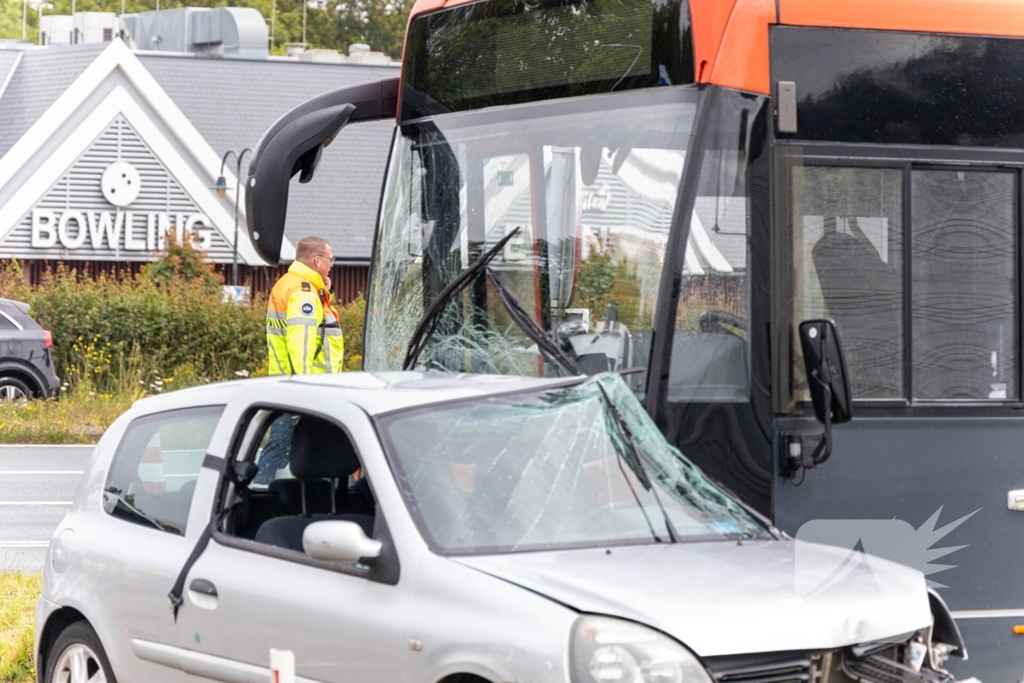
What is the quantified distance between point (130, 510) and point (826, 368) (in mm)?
2603

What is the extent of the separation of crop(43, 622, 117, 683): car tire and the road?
3.54 m

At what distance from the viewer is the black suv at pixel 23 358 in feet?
76.6

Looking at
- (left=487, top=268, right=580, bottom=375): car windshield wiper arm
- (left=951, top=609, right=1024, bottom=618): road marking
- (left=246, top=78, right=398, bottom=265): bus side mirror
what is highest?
(left=246, top=78, right=398, bottom=265): bus side mirror

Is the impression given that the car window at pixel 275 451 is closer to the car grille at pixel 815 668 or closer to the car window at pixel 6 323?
the car grille at pixel 815 668

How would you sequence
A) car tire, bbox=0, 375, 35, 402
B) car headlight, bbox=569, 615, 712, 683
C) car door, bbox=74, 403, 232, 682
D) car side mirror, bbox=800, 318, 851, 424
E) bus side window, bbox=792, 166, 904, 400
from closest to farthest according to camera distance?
1. car headlight, bbox=569, 615, 712, 683
2. car door, bbox=74, 403, 232, 682
3. car side mirror, bbox=800, 318, 851, 424
4. bus side window, bbox=792, 166, 904, 400
5. car tire, bbox=0, 375, 35, 402

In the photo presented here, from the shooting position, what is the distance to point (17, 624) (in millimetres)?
8453

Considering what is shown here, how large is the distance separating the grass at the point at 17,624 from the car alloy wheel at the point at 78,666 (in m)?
1.48

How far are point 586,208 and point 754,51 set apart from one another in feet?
3.35

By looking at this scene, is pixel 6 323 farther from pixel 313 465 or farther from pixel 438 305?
pixel 313 465

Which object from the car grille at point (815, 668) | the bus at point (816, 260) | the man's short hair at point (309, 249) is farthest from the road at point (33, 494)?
the car grille at point (815, 668)

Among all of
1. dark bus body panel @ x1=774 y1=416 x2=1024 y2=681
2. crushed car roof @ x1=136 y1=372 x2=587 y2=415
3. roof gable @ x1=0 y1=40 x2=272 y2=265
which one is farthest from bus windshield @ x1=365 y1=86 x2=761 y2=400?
roof gable @ x1=0 y1=40 x2=272 y2=265

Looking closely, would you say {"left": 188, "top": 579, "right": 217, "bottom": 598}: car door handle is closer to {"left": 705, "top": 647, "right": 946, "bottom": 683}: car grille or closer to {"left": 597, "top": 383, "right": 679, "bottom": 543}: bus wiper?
{"left": 597, "top": 383, "right": 679, "bottom": 543}: bus wiper

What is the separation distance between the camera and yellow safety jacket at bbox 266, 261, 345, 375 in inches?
443

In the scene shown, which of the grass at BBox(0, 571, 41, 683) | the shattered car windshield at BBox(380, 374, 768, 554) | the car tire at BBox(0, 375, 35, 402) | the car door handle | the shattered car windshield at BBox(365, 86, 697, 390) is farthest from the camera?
the car tire at BBox(0, 375, 35, 402)
